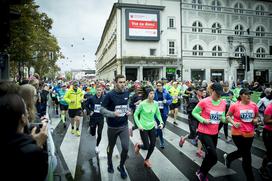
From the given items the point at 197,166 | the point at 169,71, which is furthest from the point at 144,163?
the point at 169,71

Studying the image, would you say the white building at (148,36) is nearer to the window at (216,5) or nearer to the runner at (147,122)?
the window at (216,5)

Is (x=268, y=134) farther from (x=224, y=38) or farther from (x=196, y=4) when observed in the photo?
(x=224, y=38)

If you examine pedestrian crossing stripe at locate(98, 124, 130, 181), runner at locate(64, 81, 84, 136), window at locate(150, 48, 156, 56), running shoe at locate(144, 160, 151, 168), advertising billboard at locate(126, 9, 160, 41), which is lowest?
pedestrian crossing stripe at locate(98, 124, 130, 181)

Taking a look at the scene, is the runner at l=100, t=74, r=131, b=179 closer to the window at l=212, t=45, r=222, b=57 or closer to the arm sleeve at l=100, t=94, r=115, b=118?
the arm sleeve at l=100, t=94, r=115, b=118

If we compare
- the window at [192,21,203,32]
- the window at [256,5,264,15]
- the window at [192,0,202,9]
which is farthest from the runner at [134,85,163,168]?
the window at [256,5,264,15]

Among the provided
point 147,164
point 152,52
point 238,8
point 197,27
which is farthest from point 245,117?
point 238,8

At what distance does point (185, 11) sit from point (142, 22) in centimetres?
818

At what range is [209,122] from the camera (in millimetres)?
4199

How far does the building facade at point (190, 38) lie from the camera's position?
3203 cm

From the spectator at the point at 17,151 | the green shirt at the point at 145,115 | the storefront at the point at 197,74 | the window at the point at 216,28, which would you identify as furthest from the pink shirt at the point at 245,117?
the window at the point at 216,28

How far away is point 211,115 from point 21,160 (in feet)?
12.3

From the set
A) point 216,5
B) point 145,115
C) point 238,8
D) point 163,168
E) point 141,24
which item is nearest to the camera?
point 163,168

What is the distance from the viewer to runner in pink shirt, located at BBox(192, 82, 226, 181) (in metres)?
4.18

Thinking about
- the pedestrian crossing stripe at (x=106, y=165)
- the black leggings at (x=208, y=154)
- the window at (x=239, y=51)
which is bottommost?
the pedestrian crossing stripe at (x=106, y=165)
